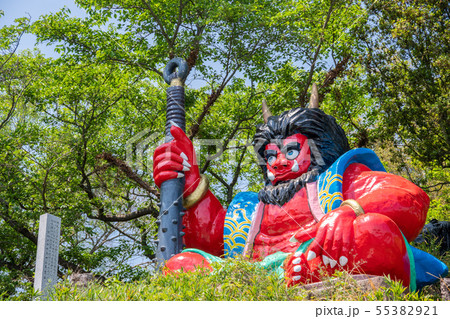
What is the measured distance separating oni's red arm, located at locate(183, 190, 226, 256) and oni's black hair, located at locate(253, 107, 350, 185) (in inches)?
29.3

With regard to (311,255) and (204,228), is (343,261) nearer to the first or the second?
(311,255)

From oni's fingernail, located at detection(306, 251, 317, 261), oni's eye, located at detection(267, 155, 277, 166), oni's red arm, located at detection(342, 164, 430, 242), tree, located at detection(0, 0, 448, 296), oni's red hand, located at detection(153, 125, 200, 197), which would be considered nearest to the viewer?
oni's fingernail, located at detection(306, 251, 317, 261)

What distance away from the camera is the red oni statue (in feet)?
12.5

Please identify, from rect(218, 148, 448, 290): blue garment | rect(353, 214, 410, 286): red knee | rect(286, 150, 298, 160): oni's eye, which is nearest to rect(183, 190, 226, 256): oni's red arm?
rect(218, 148, 448, 290): blue garment

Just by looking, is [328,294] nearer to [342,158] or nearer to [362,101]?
[342,158]

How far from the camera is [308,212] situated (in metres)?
4.70

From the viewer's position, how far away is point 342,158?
4.79 metres

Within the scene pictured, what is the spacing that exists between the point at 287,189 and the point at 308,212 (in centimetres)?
35

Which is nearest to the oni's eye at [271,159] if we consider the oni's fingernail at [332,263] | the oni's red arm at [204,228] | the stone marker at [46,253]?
the oni's red arm at [204,228]

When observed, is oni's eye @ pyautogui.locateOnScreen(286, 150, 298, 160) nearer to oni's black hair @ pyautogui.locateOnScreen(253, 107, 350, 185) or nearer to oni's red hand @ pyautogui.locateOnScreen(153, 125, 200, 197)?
oni's black hair @ pyautogui.locateOnScreen(253, 107, 350, 185)

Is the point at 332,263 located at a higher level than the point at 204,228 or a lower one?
lower

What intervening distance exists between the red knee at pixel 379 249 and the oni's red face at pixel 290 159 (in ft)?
4.19

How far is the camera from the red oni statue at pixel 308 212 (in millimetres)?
3818

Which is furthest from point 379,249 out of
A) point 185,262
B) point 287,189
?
point 185,262
